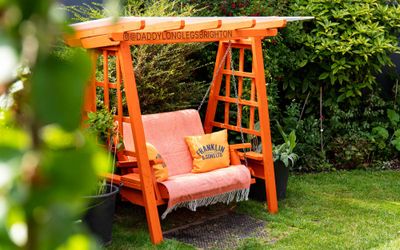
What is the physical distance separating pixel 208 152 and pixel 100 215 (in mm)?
1269

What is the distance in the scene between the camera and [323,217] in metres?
4.97

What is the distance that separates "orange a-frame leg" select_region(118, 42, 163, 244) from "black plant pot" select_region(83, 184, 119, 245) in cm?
26

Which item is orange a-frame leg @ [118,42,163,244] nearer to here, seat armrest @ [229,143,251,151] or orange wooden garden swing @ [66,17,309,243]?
orange wooden garden swing @ [66,17,309,243]

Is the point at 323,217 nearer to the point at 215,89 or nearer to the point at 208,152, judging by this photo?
the point at 208,152


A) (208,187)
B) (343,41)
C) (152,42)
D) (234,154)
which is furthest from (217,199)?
(343,41)

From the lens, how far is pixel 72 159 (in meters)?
0.33

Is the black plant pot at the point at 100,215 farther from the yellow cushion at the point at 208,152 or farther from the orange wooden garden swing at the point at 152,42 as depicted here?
the yellow cushion at the point at 208,152

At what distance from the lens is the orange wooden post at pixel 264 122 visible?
5098 millimetres

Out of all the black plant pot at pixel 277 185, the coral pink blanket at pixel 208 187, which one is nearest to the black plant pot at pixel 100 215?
the coral pink blanket at pixel 208 187

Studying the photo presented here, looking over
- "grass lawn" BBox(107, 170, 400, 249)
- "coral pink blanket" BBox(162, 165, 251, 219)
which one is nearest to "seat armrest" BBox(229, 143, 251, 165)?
"coral pink blanket" BBox(162, 165, 251, 219)

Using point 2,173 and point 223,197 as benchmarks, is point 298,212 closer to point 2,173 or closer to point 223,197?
point 223,197

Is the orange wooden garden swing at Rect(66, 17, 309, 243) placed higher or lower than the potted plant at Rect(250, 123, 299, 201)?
higher

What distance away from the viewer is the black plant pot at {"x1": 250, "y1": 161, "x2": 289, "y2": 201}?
5.38 metres

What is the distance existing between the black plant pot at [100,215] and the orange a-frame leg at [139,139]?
0.26 meters
